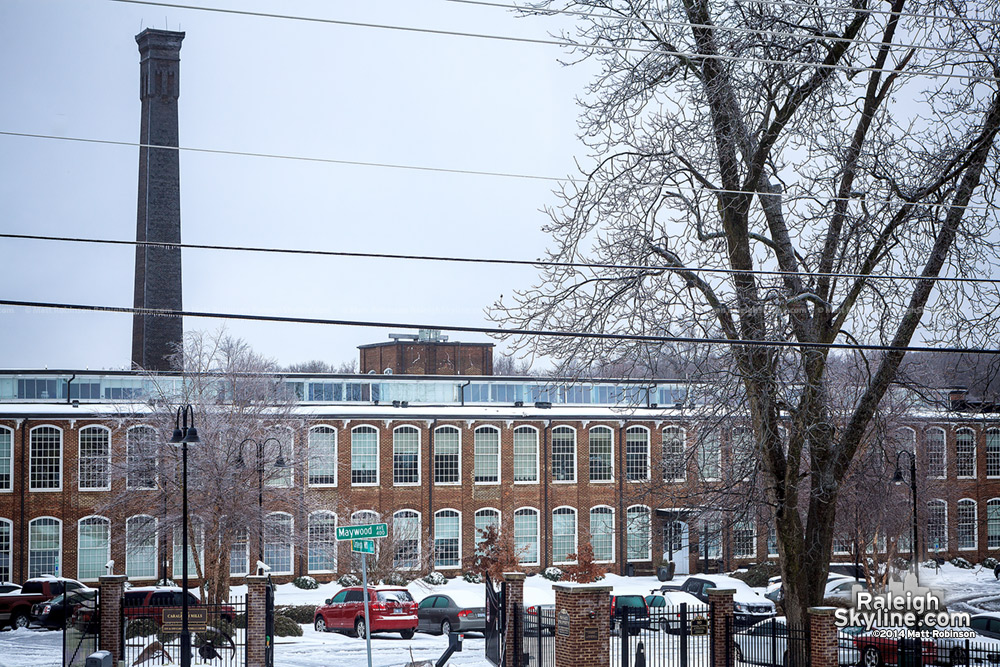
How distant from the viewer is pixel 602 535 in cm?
4678

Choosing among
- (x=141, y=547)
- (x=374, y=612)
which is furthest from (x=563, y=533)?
(x=374, y=612)

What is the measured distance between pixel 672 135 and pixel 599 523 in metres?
32.4

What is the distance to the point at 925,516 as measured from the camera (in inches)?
1640

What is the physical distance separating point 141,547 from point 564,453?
1817 cm

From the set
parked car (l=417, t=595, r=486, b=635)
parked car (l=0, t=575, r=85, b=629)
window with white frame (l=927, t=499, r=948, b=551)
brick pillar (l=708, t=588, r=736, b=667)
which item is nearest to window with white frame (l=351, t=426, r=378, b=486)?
parked car (l=0, t=575, r=85, b=629)

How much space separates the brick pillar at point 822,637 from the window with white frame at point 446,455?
1103 inches

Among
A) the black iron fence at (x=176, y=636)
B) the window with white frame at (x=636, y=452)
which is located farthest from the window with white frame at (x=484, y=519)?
the black iron fence at (x=176, y=636)

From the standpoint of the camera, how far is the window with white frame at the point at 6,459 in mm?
39503

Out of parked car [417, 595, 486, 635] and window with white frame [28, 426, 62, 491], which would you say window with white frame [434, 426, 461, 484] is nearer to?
parked car [417, 595, 486, 635]

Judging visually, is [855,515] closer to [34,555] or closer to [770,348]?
[770,348]

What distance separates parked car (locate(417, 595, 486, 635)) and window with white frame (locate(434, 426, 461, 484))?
580 inches

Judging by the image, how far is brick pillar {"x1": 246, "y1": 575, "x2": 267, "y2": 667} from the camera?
2197 cm

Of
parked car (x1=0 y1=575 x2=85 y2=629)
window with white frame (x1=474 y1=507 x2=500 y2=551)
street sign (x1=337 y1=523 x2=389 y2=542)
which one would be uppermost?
street sign (x1=337 y1=523 x2=389 y2=542)

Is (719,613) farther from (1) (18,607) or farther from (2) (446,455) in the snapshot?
(2) (446,455)
